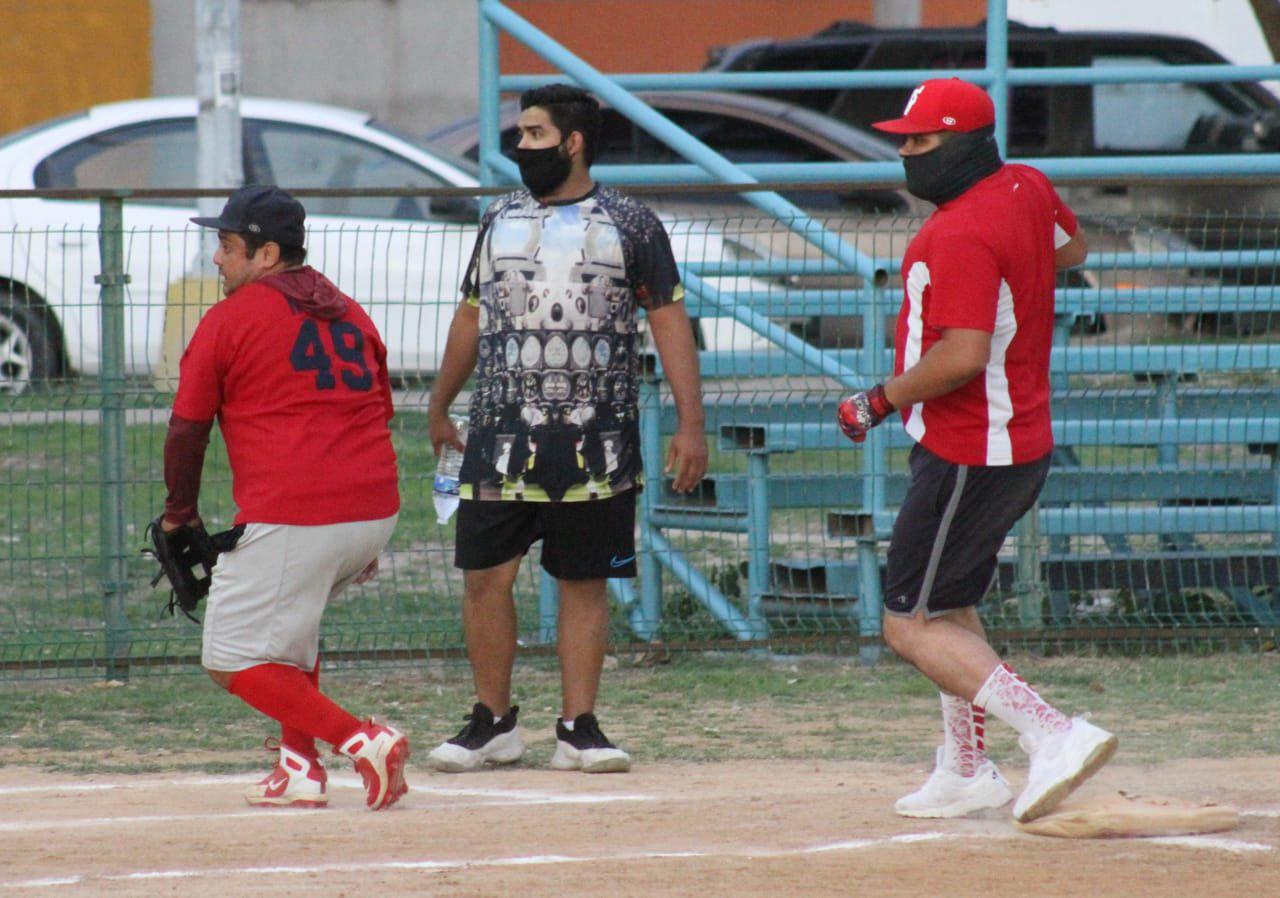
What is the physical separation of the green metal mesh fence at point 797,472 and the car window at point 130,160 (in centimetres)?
391

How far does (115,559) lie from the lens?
24.4 ft

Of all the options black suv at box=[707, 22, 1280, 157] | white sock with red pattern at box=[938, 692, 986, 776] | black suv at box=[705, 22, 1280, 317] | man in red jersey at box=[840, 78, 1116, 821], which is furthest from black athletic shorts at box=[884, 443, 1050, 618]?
black suv at box=[707, 22, 1280, 157]

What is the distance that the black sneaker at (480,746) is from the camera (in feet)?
19.9

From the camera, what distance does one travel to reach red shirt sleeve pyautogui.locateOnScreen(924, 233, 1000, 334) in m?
4.93

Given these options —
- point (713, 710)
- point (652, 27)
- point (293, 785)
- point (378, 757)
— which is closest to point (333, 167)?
point (713, 710)

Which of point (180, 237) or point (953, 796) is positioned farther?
point (180, 237)

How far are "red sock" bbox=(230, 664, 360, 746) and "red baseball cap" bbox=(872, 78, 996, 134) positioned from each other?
6.92 ft

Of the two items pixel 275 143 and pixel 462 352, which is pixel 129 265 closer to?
pixel 462 352

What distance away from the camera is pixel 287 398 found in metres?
5.32

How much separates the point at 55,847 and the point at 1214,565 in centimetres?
473

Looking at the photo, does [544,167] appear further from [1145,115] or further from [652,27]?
[652,27]

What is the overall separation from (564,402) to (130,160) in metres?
7.32

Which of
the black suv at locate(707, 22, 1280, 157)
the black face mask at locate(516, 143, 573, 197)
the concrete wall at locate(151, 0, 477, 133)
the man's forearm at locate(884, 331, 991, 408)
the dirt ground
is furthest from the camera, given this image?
the concrete wall at locate(151, 0, 477, 133)

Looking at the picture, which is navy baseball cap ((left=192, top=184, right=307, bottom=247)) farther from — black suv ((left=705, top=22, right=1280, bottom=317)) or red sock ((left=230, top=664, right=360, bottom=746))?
black suv ((left=705, top=22, right=1280, bottom=317))
